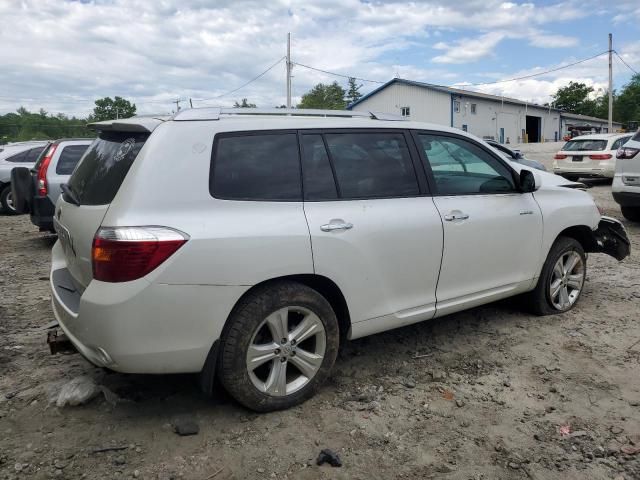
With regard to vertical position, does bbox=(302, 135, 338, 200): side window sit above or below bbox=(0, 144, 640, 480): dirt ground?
above

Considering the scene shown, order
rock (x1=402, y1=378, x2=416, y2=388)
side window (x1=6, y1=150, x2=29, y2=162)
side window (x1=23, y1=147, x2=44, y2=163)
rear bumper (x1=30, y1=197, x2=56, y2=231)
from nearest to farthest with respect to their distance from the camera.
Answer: rock (x1=402, y1=378, x2=416, y2=388)
rear bumper (x1=30, y1=197, x2=56, y2=231)
side window (x1=6, y1=150, x2=29, y2=162)
side window (x1=23, y1=147, x2=44, y2=163)

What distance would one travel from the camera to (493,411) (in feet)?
10.5

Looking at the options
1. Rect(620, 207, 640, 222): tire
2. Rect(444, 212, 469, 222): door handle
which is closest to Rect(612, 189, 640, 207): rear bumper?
Rect(620, 207, 640, 222): tire

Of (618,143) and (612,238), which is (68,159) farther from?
(618,143)

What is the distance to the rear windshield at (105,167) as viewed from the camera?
9.39ft

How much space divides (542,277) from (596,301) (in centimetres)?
100

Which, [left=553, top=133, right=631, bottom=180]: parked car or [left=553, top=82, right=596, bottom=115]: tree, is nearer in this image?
[left=553, top=133, right=631, bottom=180]: parked car

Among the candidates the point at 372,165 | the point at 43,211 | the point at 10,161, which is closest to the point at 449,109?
the point at 10,161

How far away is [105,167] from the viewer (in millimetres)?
3074

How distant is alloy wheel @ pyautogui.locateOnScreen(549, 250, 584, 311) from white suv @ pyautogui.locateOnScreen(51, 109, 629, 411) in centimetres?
81

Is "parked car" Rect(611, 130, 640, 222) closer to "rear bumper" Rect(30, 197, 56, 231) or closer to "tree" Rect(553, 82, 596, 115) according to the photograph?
"rear bumper" Rect(30, 197, 56, 231)

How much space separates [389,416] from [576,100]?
82186mm

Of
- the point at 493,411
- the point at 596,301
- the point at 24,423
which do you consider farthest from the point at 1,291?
the point at 596,301

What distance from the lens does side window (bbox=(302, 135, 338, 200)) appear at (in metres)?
3.19
